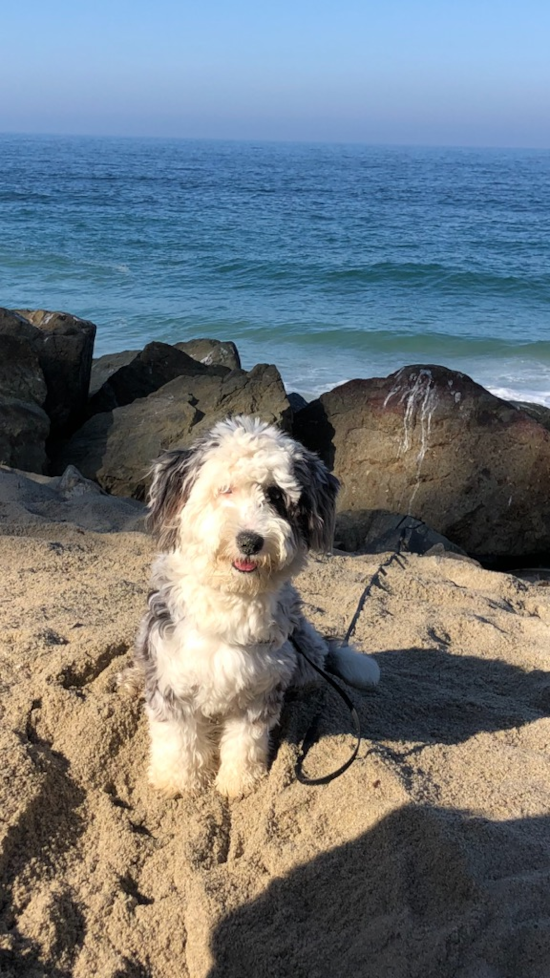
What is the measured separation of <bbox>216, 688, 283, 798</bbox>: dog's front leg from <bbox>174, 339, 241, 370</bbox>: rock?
312 inches

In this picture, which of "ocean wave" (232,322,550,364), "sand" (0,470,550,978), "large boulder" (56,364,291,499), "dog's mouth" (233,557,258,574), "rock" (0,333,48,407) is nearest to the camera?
"sand" (0,470,550,978)

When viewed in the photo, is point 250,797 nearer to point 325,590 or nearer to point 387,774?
point 387,774

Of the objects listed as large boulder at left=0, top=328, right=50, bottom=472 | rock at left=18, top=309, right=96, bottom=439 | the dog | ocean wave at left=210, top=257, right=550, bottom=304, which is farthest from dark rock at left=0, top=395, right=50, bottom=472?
ocean wave at left=210, top=257, right=550, bottom=304

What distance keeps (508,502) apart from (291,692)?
178 inches

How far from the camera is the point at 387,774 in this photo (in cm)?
339

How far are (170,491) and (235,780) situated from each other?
50.3 inches

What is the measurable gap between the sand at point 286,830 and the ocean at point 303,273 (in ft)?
32.9

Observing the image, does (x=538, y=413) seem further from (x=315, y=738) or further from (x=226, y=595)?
(x=226, y=595)

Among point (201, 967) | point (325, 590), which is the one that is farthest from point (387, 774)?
point (325, 590)

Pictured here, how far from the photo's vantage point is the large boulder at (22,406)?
7.84m

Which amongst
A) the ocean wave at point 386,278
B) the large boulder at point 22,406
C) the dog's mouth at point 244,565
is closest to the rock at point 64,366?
the large boulder at point 22,406

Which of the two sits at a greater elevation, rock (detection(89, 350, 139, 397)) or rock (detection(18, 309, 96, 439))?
rock (detection(18, 309, 96, 439))

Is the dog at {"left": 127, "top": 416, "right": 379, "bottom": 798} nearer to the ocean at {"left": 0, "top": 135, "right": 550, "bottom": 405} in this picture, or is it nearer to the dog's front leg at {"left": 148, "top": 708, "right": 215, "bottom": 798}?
the dog's front leg at {"left": 148, "top": 708, "right": 215, "bottom": 798}

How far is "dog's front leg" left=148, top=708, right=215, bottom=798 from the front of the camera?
10.8 ft
